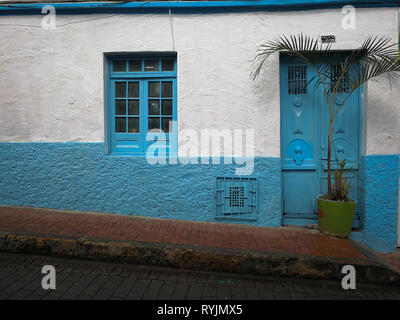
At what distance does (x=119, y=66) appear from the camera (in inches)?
189

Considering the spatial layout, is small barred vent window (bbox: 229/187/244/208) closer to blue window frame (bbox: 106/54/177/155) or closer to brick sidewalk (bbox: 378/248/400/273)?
blue window frame (bbox: 106/54/177/155)

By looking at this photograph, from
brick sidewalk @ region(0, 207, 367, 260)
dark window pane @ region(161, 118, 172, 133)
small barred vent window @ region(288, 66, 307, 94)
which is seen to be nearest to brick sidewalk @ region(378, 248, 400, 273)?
brick sidewalk @ region(0, 207, 367, 260)

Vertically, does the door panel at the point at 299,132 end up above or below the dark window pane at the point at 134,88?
below

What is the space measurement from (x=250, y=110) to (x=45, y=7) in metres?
3.91

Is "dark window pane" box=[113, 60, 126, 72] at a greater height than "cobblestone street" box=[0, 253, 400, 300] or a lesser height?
greater

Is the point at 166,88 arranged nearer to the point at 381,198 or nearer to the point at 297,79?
the point at 297,79

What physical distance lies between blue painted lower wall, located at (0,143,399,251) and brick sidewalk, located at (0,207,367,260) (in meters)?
0.22

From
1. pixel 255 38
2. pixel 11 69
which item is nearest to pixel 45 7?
pixel 11 69

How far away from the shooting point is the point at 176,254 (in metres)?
3.34

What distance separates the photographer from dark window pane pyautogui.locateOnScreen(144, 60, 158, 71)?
4727 millimetres

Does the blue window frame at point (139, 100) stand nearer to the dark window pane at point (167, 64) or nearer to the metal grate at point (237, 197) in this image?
the dark window pane at point (167, 64)

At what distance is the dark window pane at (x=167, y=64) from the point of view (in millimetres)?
4699

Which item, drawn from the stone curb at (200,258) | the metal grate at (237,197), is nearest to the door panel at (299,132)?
the metal grate at (237,197)

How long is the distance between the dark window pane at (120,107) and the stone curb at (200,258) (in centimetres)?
231
